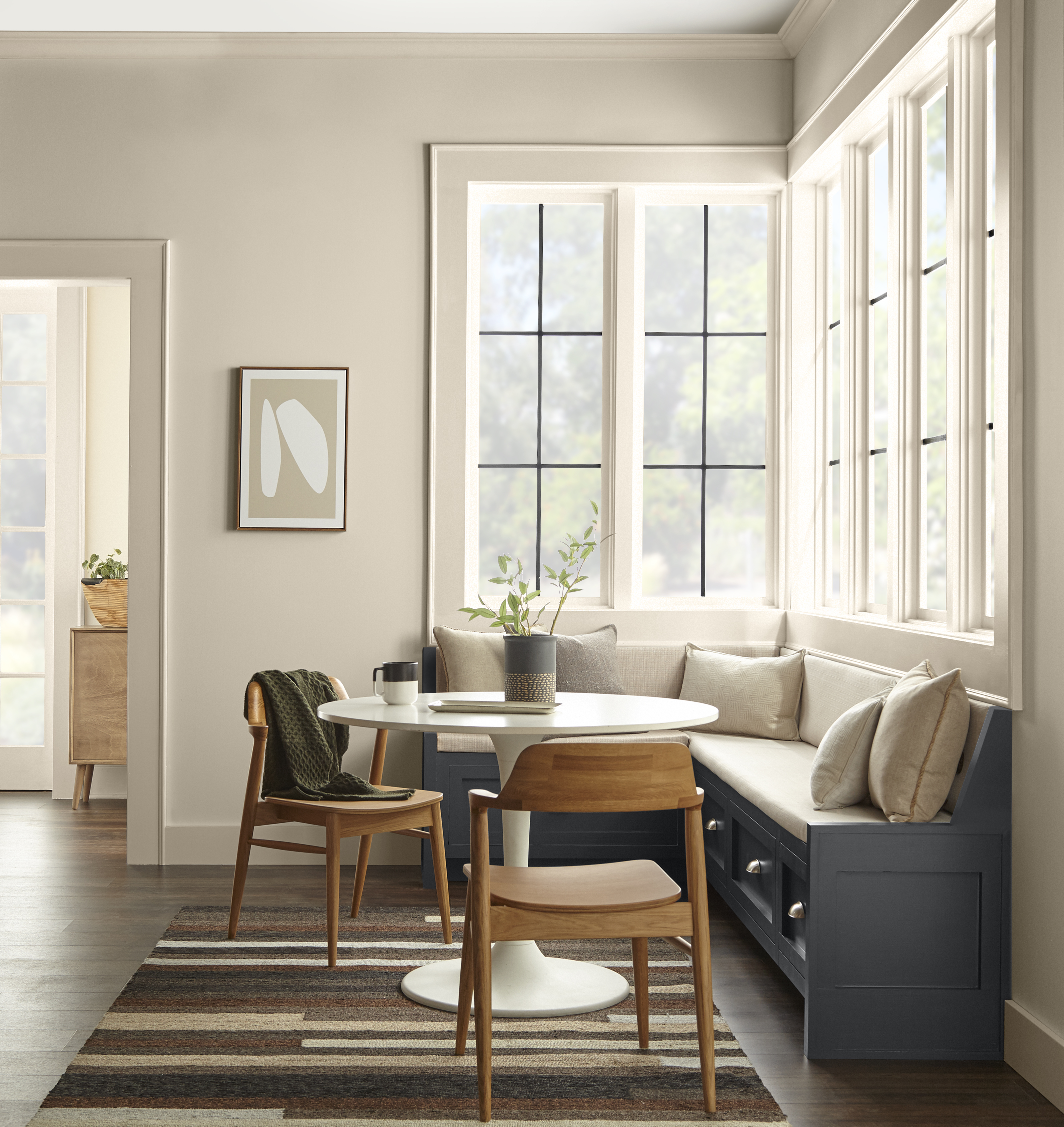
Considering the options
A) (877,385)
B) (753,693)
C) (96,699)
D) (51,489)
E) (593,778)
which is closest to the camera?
(593,778)

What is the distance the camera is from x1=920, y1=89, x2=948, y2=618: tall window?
11.4 ft

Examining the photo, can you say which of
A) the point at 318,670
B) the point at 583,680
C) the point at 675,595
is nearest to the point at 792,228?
the point at 675,595

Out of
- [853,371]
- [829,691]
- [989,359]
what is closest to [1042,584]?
[989,359]

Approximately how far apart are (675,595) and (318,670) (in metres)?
1.54

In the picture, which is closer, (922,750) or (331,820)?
(922,750)

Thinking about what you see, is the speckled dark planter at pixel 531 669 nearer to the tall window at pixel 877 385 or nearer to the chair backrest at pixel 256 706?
the chair backrest at pixel 256 706

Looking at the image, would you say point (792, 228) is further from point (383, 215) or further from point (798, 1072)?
point (798, 1072)

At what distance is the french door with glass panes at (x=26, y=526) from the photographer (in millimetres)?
5980

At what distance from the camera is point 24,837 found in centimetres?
494

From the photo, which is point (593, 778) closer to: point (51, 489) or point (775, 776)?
point (775, 776)

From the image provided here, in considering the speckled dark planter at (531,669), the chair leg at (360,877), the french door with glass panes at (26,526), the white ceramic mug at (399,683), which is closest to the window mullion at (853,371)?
the speckled dark planter at (531,669)

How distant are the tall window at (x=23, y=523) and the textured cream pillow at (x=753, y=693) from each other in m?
3.60

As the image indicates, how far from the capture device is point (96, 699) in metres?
5.55

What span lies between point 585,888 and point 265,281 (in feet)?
10.2
